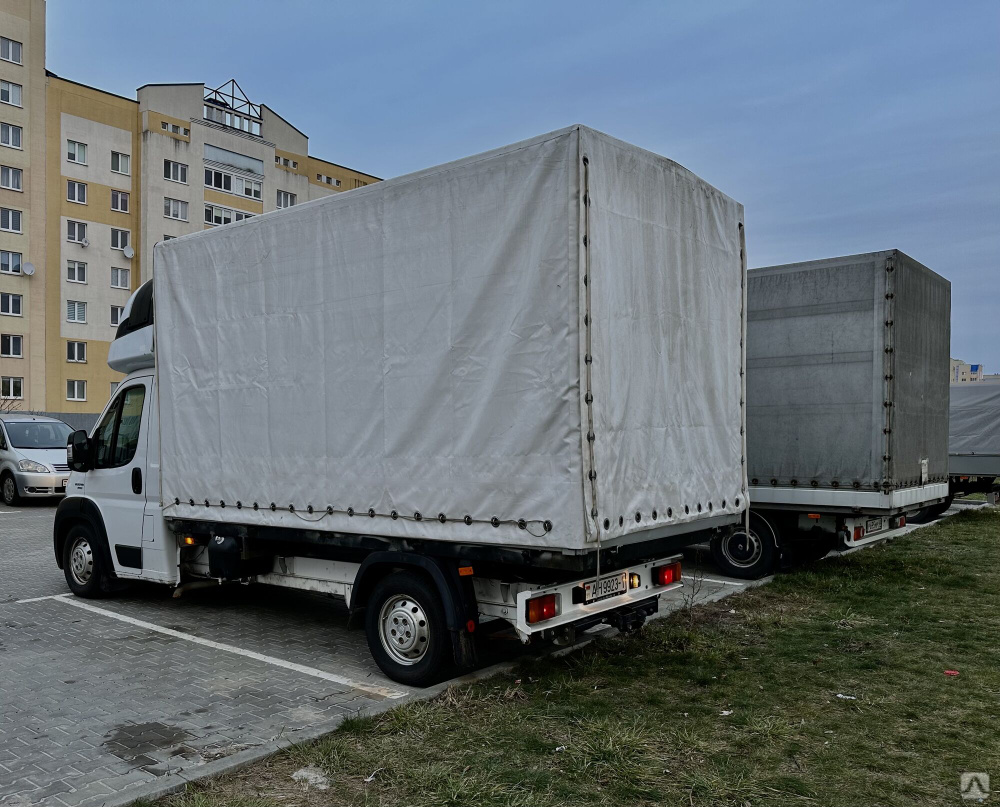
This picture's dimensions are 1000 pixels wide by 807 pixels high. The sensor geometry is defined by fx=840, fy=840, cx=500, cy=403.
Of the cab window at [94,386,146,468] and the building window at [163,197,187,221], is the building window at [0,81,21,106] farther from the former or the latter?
the cab window at [94,386,146,468]

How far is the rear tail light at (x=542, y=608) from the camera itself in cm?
530

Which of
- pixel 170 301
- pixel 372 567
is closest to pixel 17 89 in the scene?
pixel 170 301

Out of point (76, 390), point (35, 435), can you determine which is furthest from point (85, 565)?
point (76, 390)

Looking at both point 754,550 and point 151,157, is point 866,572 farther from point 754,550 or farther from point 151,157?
point 151,157

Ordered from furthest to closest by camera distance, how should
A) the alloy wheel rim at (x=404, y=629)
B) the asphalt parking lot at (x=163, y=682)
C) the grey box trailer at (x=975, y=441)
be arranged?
the grey box trailer at (x=975, y=441)
the alloy wheel rim at (x=404, y=629)
the asphalt parking lot at (x=163, y=682)

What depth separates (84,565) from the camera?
28.7 feet

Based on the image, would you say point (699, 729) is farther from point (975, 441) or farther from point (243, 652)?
point (975, 441)

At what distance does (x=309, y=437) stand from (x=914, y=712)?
14.9ft

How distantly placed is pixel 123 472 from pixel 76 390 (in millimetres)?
39688

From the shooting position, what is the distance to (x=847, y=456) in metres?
9.37

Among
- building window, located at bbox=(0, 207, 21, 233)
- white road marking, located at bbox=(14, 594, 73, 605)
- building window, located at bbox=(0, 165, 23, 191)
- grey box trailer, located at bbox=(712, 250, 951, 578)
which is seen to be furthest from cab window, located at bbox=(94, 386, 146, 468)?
building window, located at bbox=(0, 165, 23, 191)

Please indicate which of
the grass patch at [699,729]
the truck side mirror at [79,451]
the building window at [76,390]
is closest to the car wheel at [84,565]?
the truck side mirror at [79,451]

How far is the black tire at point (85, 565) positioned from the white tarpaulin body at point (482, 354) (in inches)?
68.6

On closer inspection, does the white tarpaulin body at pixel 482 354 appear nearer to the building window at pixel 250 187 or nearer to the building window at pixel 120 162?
the building window at pixel 120 162
